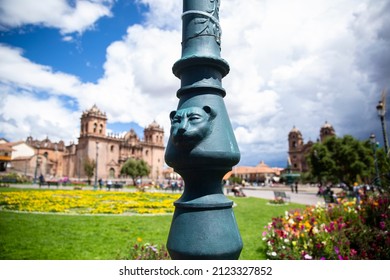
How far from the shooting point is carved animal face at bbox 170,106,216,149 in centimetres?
185

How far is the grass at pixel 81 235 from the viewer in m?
4.98

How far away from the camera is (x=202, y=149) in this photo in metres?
1.89

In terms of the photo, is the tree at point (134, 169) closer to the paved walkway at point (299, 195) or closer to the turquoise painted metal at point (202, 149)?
the paved walkway at point (299, 195)

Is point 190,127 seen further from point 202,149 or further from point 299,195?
point 299,195

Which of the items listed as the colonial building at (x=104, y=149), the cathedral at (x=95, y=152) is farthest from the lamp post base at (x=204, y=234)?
the colonial building at (x=104, y=149)

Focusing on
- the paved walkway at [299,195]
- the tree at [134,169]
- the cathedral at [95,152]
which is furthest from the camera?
the cathedral at [95,152]

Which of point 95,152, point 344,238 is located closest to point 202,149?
point 344,238

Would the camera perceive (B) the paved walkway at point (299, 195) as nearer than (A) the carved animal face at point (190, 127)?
No

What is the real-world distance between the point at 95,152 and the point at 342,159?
4484cm

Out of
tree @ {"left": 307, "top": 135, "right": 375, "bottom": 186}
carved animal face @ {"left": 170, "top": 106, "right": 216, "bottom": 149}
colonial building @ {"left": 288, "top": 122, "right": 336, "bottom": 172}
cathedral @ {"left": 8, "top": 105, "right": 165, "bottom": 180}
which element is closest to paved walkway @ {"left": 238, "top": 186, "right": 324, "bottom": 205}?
tree @ {"left": 307, "top": 135, "right": 375, "bottom": 186}

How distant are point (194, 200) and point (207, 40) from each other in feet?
4.22

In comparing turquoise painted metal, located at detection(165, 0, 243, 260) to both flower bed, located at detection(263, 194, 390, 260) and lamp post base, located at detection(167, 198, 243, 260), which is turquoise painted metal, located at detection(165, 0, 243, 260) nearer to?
lamp post base, located at detection(167, 198, 243, 260)

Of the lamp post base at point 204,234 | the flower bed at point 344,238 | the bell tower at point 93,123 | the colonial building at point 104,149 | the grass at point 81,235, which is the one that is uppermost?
the bell tower at point 93,123

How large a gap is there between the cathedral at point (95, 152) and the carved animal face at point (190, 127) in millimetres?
48324
